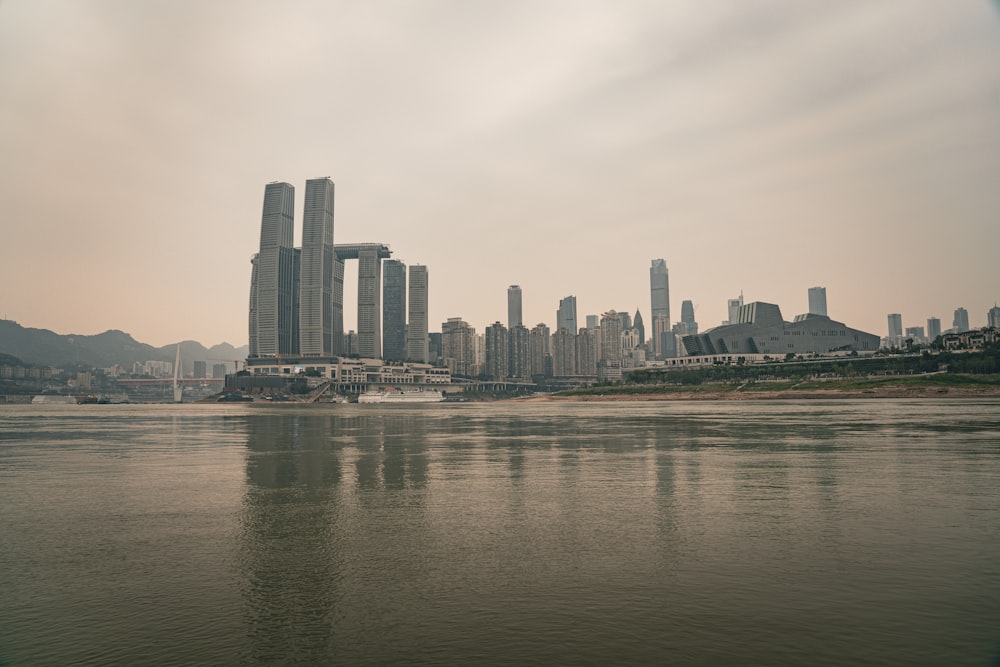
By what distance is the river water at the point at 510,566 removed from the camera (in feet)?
44.0

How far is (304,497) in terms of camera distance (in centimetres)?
3253

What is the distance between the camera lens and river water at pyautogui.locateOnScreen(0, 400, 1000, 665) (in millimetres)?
13406

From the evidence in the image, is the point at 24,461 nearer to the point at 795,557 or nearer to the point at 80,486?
the point at 80,486

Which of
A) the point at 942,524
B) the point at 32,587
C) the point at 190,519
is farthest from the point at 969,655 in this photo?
the point at 190,519

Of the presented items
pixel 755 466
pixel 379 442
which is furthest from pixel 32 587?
pixel 379 442

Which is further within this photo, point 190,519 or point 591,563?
point 190,519

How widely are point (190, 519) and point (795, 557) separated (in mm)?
23783

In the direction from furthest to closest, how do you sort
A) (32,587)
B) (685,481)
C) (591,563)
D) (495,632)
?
(685,481) → (591,563) → (32,587) → (495,632)

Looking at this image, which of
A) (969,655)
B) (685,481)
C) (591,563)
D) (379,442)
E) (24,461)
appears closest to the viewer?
(969,655)

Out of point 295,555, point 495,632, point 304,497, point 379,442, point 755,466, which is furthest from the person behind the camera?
point 379,442

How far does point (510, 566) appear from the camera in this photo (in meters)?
19.2

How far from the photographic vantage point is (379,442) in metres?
69.1

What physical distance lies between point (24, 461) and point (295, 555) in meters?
44.1

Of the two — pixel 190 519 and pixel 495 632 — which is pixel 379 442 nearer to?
pixel 190 519
